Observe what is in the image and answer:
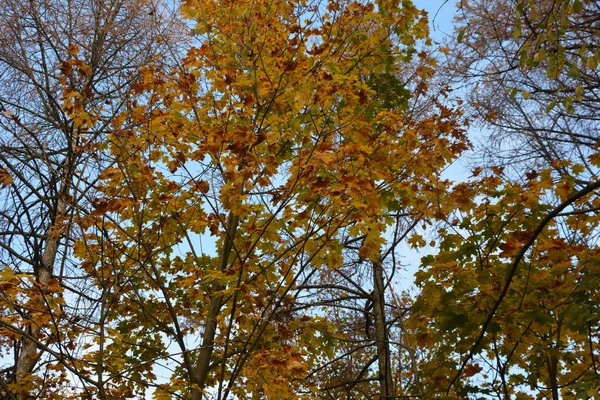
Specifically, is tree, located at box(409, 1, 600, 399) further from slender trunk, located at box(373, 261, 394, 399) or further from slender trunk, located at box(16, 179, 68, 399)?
slender trunk, located at box(16, 179, 68, 399)

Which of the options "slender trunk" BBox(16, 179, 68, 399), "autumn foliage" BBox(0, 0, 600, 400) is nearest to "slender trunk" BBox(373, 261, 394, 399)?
"autumn foliage" BBox(0, 0, 600, 400)

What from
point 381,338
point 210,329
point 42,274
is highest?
point 42,274

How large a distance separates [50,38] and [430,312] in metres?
5.96

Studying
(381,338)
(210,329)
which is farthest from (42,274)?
(381,338)

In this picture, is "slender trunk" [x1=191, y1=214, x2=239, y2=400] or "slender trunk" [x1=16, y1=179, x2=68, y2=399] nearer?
"slender trunk" [x1=191, y1=214, x2=239, y2=400]

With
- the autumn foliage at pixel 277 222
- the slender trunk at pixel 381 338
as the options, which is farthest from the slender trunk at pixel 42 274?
the slender trunk at pixel 381 338

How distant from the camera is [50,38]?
24.2 feet

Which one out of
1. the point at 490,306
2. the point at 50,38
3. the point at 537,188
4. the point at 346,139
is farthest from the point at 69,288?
the point at 537,188

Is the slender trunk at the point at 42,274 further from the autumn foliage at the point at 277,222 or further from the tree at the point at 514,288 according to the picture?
the tree at the point at 514,288

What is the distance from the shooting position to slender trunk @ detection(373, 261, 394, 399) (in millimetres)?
6328

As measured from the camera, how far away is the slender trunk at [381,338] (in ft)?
20.8

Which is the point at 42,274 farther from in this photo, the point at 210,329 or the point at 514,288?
the point at 514,288

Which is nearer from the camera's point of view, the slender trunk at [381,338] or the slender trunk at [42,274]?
the slender trunk at [42,274]

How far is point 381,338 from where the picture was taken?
6.79 metres
